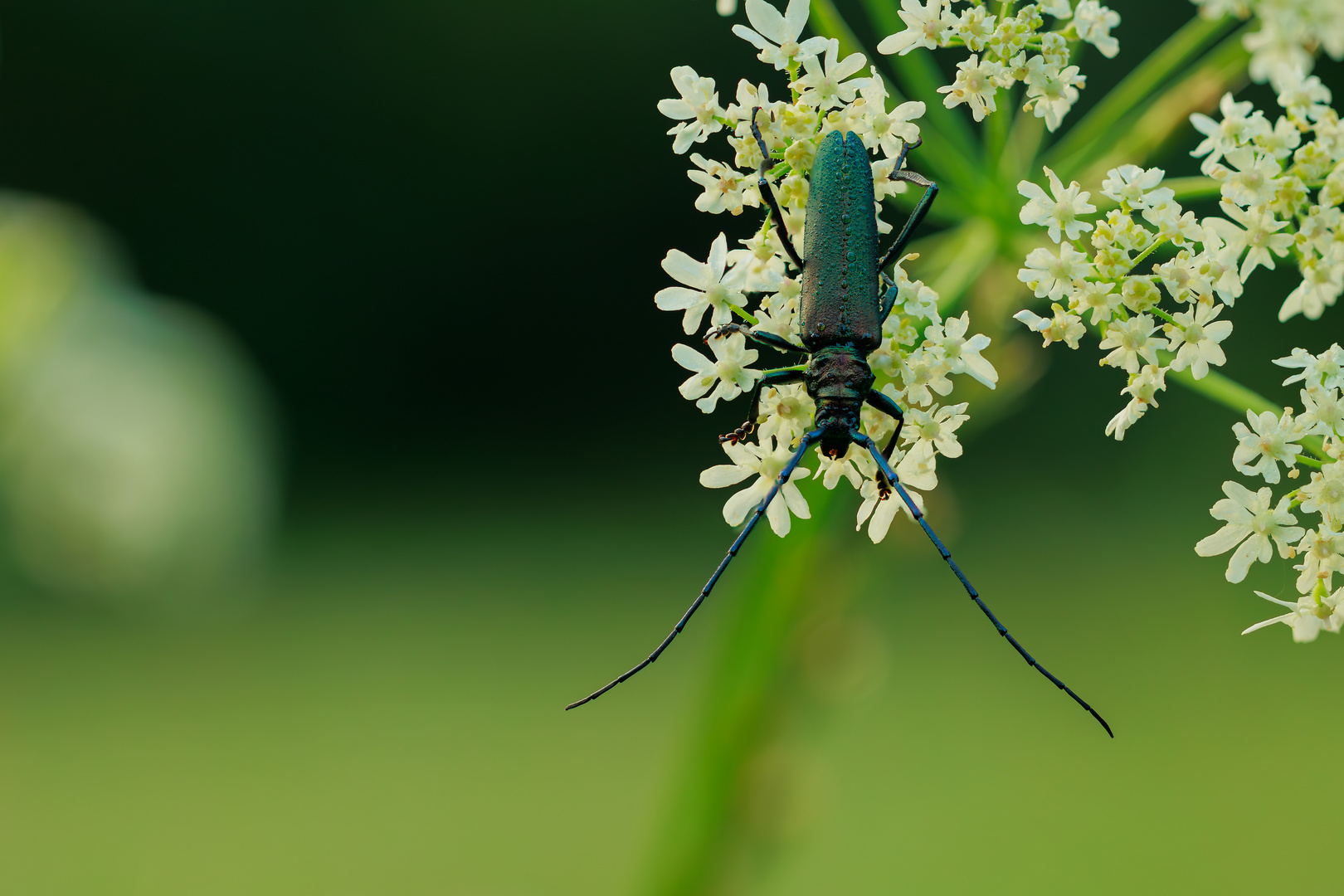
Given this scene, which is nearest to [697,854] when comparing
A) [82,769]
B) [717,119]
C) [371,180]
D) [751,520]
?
[751,520]

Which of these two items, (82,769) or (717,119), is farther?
(82,769)

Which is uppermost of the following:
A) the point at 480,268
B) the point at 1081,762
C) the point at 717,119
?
the point at 480,268

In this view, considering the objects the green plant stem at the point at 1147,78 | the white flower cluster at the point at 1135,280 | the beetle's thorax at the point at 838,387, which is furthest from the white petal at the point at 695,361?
the green plant stem at the point at 1147,78

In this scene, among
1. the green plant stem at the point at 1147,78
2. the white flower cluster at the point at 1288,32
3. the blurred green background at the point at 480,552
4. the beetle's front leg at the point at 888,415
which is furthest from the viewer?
the blurred green background at the point at 480,552

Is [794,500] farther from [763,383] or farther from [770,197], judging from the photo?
[770,197]

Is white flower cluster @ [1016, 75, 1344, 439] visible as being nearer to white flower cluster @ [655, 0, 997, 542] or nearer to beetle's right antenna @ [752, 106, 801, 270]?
white flower cluster @ [655, 0, 997, 542]

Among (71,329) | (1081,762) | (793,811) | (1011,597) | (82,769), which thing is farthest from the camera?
(1011,597)

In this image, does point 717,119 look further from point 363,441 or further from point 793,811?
point 363,441

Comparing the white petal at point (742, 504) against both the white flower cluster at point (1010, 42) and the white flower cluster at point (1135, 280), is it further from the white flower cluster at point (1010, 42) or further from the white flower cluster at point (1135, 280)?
the white flower cluster at point (1010, 42)
